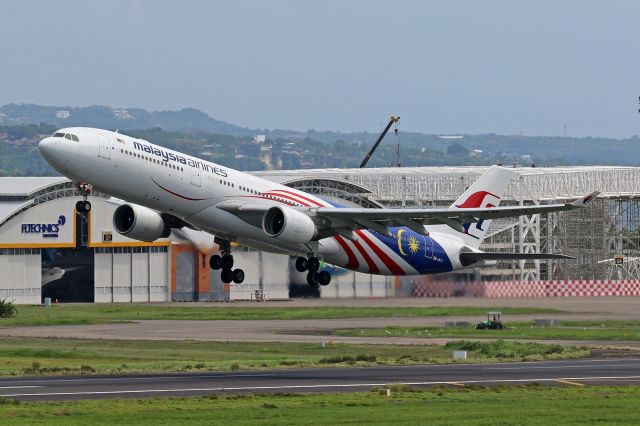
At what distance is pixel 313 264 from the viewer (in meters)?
65.4

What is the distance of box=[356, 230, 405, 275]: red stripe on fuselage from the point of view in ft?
227

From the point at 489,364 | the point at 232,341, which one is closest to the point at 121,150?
the point at 489,364

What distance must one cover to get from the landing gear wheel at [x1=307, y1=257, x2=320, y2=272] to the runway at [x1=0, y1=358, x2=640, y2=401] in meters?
5.61

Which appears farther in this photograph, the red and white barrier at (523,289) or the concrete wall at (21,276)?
the concrete wall at (21,276)

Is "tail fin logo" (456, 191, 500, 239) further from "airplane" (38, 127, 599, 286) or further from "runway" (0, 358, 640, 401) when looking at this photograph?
"runway" (0, 358, 640, 401)

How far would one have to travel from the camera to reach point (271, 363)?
212ft

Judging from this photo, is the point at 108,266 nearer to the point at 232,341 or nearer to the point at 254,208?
the point at 232,341

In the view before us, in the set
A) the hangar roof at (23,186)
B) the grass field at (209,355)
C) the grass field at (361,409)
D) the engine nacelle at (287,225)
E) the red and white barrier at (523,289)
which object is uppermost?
the hangar roof at (23,186)

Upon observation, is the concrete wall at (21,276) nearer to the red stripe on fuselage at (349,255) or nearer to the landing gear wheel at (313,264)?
the red stripe on fuselage at (349,255)

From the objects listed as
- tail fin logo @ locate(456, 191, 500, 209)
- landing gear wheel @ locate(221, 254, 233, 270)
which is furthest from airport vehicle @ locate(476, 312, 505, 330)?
landing gear wheel @ locate(221, 254, 233, 270)

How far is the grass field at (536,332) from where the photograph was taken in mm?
83062

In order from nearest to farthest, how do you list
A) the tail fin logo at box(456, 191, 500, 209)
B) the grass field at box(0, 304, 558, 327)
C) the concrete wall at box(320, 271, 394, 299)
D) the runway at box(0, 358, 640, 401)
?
the runway at box(0, 358, 640, 401)
the tail fin logo at box(456, 191, 500, 209)
the grass field at box(0, 304, 558, 327)
the concrete wall at box(320, 271, 394, 299)

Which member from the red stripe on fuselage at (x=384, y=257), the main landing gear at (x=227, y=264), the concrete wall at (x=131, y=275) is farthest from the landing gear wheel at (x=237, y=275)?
the concrete wall at (x=131, y=275)

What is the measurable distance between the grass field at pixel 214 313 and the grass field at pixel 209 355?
60.0ft
